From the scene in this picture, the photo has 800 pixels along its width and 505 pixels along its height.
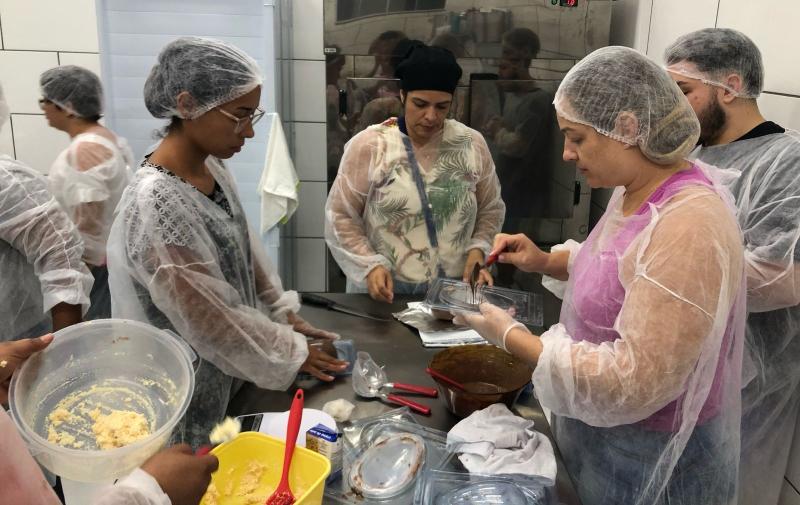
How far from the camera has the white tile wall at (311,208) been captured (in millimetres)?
3373

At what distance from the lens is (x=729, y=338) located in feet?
4.16

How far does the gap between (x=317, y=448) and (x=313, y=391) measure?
1.23ft

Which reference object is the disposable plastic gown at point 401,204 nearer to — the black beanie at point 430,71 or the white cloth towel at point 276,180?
the black beanie at point 430,71

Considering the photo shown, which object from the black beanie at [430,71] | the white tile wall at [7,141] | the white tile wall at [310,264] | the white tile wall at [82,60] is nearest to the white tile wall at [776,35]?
the black beanie at [430,71]

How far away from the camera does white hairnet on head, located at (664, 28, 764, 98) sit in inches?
67.1

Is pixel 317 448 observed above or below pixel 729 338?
below

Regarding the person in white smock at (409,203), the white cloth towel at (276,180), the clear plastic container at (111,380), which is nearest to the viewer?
the clear plastic container at (111,380)

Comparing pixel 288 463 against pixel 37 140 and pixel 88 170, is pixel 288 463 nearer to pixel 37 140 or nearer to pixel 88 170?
pixel 88 170

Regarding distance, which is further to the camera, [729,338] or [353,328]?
[353,328]

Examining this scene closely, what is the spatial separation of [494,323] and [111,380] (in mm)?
798

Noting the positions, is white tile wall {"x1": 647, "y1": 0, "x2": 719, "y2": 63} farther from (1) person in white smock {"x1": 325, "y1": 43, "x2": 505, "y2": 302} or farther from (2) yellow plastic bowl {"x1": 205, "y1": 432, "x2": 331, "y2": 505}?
(2) yellow plastic bowl {"x1": 205, "y1": 432, "x2": 331, "y2": 505}

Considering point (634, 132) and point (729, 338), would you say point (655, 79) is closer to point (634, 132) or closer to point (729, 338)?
point (634, 132)

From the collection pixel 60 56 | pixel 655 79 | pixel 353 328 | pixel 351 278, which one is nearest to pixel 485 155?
pixel 351 278

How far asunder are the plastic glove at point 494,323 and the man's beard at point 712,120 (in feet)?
3.09
